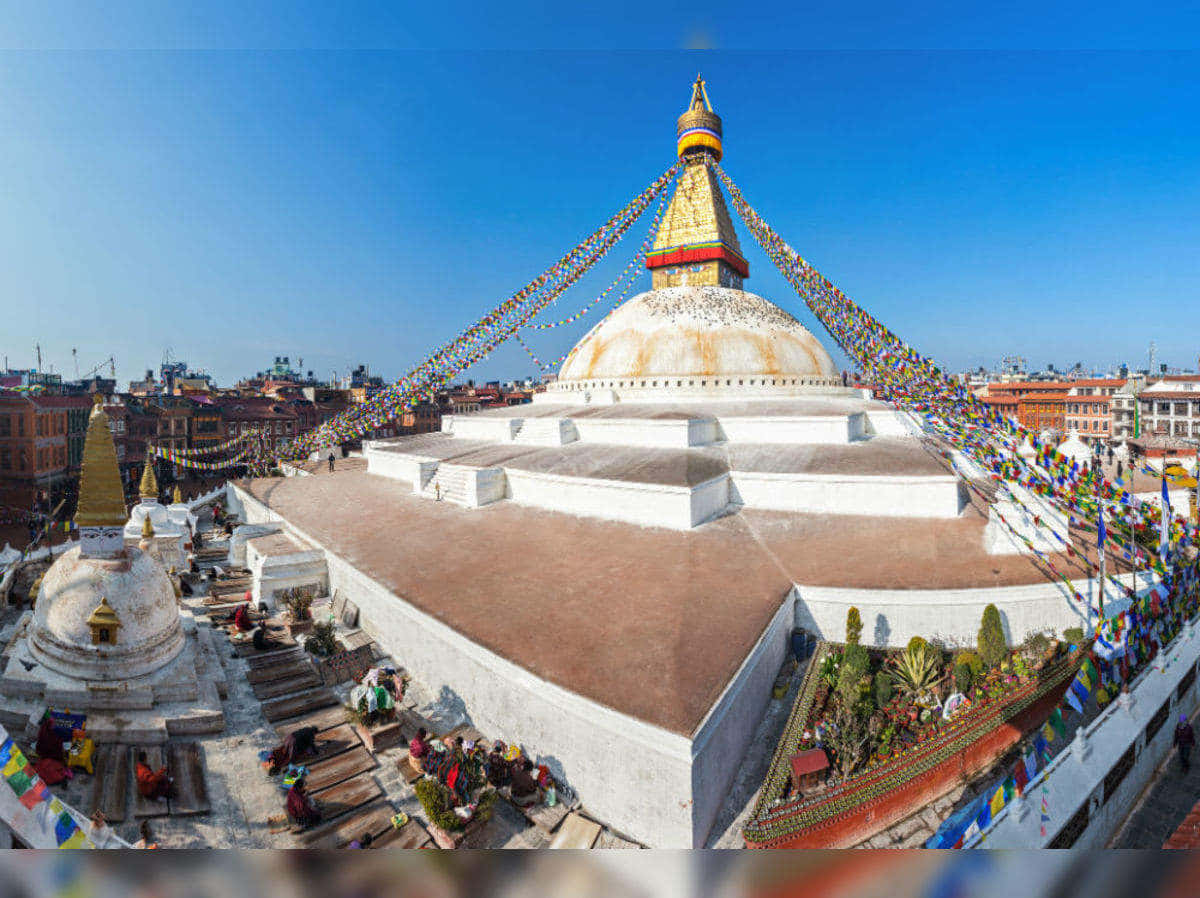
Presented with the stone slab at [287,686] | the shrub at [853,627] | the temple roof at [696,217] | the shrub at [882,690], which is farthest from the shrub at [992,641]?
the temple roof at [696,217]

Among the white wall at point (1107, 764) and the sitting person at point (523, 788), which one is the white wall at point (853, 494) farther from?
the sitting person at point (523, 788)

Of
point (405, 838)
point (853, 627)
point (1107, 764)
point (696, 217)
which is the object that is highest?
point (696, 217)

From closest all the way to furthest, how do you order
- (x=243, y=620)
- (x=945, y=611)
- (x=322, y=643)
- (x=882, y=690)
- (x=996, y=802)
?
1. (x=996, y=802)
2. (x=882, y=690)
3. (x=945, y=611)
4. (x=322, y=643)
5. (x=243, y=620)

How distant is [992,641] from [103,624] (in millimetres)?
8532

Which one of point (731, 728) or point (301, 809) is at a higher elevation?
point (731, 728)

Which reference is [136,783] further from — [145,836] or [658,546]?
[658,546]

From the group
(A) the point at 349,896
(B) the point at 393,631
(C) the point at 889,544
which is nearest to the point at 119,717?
(B) the point at 393,631

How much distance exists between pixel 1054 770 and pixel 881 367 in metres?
6.01

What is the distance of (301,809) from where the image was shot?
12.8 ft

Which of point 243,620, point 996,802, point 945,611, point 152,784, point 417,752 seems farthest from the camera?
point 243,620

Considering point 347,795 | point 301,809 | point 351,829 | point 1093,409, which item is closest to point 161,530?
point 347,795

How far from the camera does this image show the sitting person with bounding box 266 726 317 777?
4.51m

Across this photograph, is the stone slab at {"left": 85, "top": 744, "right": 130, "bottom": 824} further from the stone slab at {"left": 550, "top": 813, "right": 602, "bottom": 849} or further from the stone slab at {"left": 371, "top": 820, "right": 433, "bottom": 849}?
the stone slab at {"left": 550, "top": 813, "right": 602, "bottom": 849}

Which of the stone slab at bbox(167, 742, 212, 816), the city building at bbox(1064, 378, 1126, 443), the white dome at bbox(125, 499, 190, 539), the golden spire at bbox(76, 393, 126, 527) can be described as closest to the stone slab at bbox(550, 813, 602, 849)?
the stone slab at bbox(167, 742, 212, 816)
